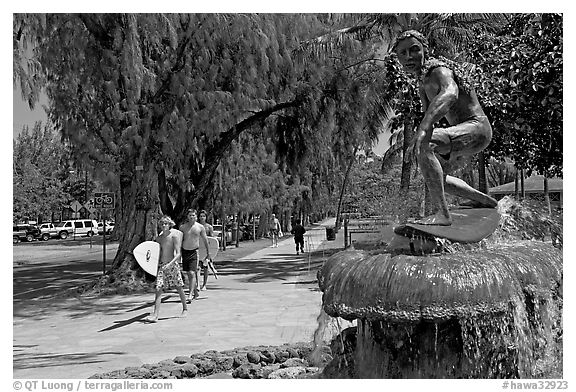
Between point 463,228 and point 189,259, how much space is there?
6.24 m

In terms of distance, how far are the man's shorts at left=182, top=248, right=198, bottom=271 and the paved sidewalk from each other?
0.71 m

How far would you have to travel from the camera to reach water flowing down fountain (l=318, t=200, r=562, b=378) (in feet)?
15.5

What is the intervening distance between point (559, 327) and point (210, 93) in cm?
936

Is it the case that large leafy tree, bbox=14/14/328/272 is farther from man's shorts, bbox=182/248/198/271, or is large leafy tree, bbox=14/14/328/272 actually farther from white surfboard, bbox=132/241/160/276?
man's shorts, bbox=182/248/198/271

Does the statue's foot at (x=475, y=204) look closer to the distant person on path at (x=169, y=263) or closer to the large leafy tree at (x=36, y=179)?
the distant person on path at (x=169, y=263)

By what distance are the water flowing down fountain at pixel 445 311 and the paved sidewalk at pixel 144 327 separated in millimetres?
2737

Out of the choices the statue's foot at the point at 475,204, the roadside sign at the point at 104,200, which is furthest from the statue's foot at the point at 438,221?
the roadside sign at the point at 104,200

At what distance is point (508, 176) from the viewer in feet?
171

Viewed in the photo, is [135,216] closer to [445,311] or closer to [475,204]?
[475,204]

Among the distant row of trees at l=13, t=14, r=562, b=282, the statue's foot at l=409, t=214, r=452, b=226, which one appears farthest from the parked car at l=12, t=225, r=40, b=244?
the statue's foot at l=409, t=214, r=452, b=226

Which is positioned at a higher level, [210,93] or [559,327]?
[210,93]

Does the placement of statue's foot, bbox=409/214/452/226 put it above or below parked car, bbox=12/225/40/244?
above
